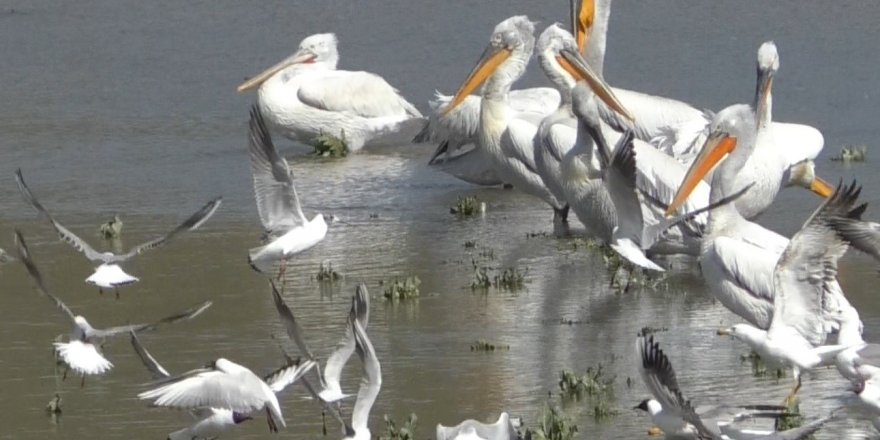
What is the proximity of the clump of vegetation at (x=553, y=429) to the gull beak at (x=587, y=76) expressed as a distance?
3879mm

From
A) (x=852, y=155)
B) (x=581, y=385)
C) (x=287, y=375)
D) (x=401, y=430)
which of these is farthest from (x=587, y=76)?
(x=287, y=375)

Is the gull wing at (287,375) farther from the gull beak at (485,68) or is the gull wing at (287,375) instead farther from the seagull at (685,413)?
the gull beak at (485,68)

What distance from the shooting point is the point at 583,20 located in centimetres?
1022

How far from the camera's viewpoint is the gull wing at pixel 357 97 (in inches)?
425

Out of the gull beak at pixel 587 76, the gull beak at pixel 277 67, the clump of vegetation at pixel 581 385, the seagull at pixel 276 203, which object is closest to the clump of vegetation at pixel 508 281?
the seagull at pixel 276 203

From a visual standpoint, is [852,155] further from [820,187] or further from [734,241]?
[734,241]

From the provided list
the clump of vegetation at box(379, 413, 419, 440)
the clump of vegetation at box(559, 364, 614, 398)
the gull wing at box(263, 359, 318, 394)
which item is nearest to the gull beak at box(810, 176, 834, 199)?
the clump of vegetation at box(559, 364, 614, 398)

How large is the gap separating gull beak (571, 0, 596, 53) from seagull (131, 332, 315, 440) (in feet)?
17.3

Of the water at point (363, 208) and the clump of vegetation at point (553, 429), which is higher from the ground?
the water at point (363, 208)

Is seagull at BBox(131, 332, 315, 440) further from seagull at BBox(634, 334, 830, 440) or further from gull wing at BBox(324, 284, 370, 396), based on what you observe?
seagull at BBox(634, 334, 830, 440)

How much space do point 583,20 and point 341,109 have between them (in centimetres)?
156

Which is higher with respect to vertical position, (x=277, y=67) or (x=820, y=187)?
(x=277, y=67)

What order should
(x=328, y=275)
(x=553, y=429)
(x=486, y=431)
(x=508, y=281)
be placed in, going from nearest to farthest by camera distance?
1. (x=486, y=431)
2. (x=553, y=429)
3. (x=508, y=281)
4. (x=328, y=275)

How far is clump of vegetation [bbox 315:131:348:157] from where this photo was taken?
35.0 ft
